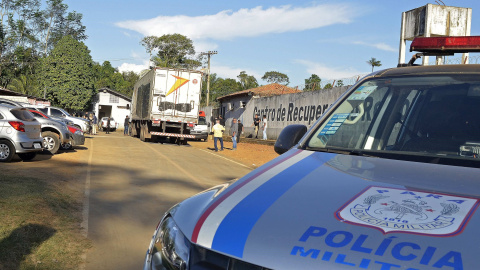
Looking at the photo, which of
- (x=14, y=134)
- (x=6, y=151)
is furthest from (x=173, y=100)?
(x=6, y=151)

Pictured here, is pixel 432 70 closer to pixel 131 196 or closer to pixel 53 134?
pixel 131 196

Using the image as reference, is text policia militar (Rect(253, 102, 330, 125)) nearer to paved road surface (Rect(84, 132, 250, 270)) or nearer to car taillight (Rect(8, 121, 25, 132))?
paved road surface (Rect(84, 132, 250, 270))

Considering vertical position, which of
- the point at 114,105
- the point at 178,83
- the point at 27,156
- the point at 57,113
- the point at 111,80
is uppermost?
the point at 111,80

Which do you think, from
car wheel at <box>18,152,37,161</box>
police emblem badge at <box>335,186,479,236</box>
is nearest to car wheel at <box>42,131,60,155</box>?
car wheel at <box>18,152,37,161</box>

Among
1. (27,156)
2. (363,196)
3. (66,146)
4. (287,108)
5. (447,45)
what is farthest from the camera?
(287,108)

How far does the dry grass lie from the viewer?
4770 mm

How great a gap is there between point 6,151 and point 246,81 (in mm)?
68153

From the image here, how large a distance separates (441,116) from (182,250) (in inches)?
77.9

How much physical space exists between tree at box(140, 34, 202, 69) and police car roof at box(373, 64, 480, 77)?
6549 centimetres

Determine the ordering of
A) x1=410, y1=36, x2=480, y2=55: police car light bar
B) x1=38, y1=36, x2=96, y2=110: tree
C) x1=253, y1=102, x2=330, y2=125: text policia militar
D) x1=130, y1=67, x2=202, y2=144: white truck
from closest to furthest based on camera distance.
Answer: x1=410, y1=36, x2=480, y2=55: police car light bar, x1=130, y1=67, x2=202, y2=144: white truck, x1=253, y1=102, x2=330, y2=125: text policia militar, x1=38, y1=36, x2=96, y2=110: tree

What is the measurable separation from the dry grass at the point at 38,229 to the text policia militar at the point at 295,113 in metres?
18.9

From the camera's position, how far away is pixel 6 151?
12195 mm

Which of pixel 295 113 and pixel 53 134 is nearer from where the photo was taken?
pixel 53 134

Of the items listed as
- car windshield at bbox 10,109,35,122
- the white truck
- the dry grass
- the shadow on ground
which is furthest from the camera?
the white truck
